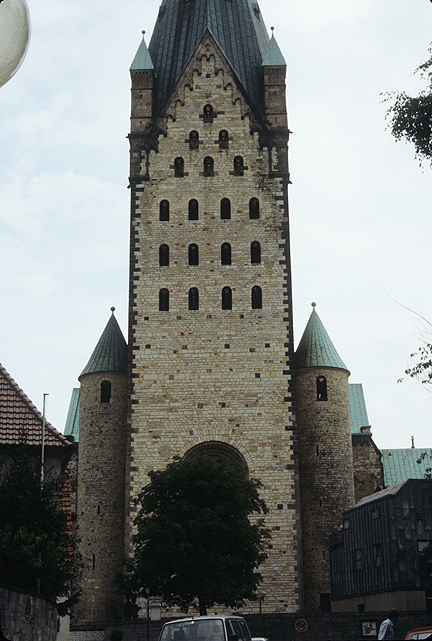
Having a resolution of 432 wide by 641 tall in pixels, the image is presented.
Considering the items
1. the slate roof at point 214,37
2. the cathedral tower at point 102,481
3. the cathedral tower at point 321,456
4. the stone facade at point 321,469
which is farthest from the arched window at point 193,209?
the stone facade at point 321,469

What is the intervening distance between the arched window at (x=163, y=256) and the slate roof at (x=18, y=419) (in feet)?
55.4

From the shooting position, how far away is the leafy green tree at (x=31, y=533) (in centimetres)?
2117

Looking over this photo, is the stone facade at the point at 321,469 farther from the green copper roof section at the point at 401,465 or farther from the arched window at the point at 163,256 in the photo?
the green copper roof section at the point at 401,465

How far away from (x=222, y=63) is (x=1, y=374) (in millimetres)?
25556

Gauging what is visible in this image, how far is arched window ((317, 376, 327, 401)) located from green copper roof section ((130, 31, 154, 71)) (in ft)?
64.0

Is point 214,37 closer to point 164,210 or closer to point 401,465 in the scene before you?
point 164,210

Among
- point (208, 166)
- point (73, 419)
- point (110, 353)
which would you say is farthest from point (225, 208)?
point (73, 419)

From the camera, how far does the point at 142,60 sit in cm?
4859

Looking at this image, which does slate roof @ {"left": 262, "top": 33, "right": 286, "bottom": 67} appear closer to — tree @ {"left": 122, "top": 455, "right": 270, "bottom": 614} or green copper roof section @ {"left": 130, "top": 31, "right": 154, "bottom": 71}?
green copper roof section @ {"left": 130, "top": 31, "right": 154, "bottom": 71}

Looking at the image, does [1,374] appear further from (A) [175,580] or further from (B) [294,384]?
(B) [294,384]

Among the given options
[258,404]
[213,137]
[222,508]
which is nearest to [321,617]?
[222,508]

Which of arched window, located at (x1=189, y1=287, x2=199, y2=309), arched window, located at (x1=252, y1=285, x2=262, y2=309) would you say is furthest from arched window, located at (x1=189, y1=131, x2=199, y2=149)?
arched window, located at (x1=252, y1=285, x2=262, y2=309)

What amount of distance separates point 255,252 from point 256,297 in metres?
2.39

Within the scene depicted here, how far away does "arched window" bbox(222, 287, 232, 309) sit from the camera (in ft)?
142
